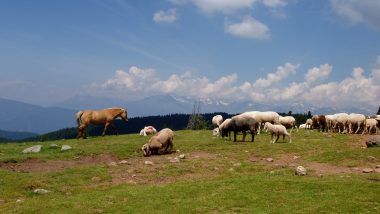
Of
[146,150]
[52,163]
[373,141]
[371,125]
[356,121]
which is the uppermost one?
[356,121]

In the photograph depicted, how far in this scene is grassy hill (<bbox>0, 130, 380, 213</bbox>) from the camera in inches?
696

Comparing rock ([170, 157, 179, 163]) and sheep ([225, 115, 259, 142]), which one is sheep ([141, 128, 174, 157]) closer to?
rock ([170, 157, 179, 163])

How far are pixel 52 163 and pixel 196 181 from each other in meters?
10.4

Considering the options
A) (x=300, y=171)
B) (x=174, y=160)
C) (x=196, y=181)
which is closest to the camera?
(x=196, y=181)

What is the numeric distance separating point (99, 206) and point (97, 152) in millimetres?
13339

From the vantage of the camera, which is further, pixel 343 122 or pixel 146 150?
pixel 343 122

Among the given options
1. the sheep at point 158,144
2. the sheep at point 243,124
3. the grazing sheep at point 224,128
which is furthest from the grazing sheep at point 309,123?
the sheep at point 158,144

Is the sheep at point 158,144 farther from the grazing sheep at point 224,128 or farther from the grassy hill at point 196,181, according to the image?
the grazing sheep at point 224,128

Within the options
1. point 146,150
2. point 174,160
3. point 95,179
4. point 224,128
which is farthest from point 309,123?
point 95,179

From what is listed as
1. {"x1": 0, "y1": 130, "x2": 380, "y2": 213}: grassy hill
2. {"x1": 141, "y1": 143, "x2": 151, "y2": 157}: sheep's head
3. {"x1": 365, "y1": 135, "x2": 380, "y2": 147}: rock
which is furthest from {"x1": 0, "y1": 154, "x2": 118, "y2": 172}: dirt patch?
{"x1": 365, "y1": 135, "x2": 380, "y2": 147}: rock

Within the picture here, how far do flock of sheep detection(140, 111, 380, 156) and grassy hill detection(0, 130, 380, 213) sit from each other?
1445mm

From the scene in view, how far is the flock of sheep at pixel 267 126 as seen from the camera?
31.4 m

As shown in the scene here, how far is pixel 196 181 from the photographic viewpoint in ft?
72.9

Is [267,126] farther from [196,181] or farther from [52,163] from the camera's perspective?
[52,163]
